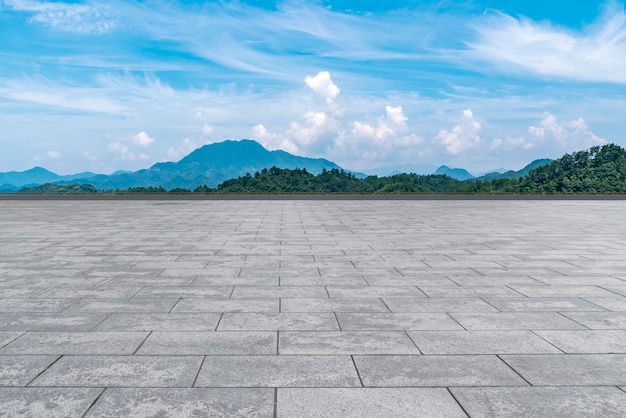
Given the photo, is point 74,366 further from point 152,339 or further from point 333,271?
point 333,271

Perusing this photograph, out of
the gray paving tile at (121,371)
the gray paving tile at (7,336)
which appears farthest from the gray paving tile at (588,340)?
the gray paving tile at (7,336)

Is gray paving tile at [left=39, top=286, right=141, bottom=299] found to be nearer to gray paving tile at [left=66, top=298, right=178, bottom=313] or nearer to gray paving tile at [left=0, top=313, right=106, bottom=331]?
gray paving tile at [left=66, top=298, right=178, bottom=313]

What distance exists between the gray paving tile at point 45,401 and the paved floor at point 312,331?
18mm

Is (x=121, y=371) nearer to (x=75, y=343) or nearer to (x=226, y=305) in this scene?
(x=75, y=343)

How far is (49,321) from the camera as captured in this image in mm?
6008

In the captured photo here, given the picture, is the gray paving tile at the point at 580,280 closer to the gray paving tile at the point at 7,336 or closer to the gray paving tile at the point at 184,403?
the gray paving tile at the point at 184,403

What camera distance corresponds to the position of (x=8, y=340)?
5.33 metres

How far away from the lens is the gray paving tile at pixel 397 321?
5781 millimetres

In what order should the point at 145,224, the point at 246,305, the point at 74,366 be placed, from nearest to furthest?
the point at 74,366 < the point at 246,305 < the point at 145,224

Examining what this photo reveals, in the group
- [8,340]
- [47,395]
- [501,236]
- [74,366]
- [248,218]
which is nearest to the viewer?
[47,395]

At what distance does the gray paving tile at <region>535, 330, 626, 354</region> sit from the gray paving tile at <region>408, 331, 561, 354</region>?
0.55 ft

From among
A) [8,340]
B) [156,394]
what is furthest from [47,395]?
[8,340]

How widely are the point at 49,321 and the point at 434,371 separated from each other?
4.89 m

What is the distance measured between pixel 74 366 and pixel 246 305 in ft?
8.30
